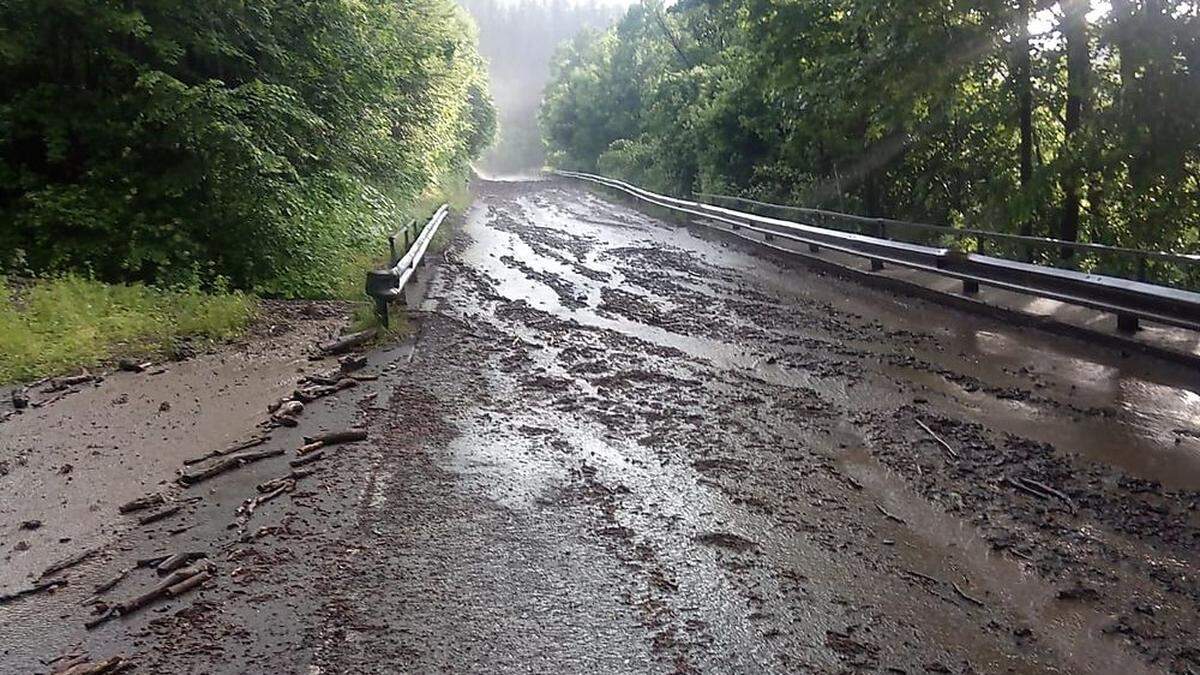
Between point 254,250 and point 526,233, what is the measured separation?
35.0 ft

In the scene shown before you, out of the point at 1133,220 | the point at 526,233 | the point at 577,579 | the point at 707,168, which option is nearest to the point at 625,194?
the point at 707,168

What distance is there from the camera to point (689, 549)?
4.66 metres

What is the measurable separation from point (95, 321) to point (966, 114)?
1643 cm

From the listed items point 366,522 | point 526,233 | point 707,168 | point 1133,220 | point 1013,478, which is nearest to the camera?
point 366,522

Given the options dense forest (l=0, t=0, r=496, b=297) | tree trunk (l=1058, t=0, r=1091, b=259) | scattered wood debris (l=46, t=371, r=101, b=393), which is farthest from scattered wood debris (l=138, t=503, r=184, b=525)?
tree trunk (l=1058, t=0, r=1091, b=259)

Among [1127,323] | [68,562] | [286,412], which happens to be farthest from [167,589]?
[1127,323]

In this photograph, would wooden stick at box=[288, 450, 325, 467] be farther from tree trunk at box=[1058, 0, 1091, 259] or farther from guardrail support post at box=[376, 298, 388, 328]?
tree trunk at box=[1058, 0, 1091, 259]

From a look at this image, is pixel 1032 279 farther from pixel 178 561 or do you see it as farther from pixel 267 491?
pixel 178 561

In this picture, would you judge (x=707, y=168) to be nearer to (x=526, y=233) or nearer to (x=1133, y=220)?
(x=526, y=233)

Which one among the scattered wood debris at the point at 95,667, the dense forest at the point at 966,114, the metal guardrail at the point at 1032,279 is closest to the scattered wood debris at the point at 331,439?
the scattered wood debris at the point at 95,667

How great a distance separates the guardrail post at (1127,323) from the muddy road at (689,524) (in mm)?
492

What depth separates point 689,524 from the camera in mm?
4965

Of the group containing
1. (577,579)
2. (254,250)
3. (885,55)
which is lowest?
(577,579)

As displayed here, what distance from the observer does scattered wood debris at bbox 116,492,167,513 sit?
211 inches
